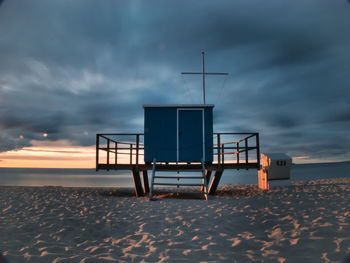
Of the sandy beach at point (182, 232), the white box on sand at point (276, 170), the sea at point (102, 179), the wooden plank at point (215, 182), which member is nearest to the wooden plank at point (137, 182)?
the wooden plank at point (215, 182)

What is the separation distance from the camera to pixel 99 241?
4.69m

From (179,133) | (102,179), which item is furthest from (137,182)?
(102,179)

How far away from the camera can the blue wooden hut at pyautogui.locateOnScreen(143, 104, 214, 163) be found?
1056 cm

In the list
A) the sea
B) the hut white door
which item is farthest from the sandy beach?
the sea

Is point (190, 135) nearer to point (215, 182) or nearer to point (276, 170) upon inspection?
point (215, 182)

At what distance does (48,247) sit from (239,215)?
451 centimetres

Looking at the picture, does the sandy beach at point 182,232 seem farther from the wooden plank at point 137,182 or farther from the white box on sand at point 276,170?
the white box on sand at point 276,170

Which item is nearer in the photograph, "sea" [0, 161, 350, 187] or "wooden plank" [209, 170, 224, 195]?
"wooden plank" [209, 170, 224, 195]

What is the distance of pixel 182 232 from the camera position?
501 cm

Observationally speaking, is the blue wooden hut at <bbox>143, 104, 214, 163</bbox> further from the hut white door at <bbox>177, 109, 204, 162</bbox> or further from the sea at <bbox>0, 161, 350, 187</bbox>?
the sea at <bbox>0, 161, 350, 187</bbox>

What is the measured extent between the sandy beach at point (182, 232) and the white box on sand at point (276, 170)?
4914 millimetres

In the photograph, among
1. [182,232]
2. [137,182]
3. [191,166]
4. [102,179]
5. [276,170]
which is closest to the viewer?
[182,232]

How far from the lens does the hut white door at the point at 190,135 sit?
1055 centimetres

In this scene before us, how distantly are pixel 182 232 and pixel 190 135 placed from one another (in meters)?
5.97
